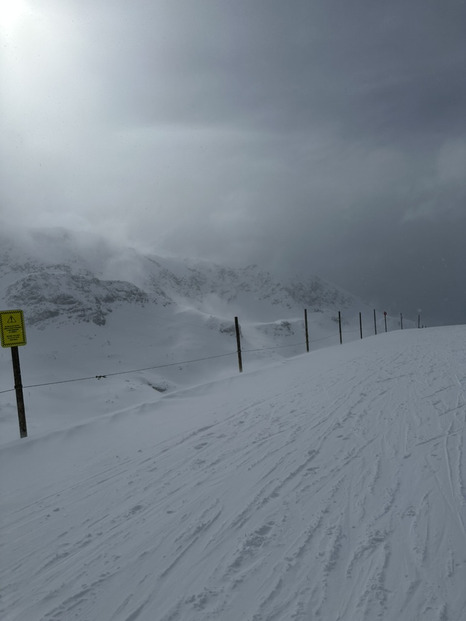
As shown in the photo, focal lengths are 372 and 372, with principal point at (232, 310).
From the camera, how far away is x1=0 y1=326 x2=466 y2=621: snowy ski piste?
2377mm

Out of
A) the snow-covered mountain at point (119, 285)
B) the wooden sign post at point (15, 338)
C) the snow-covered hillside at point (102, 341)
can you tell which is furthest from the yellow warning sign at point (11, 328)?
the snow-covered mountain at point (119, 285)

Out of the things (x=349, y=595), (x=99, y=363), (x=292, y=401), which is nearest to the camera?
(x=349, y=595)

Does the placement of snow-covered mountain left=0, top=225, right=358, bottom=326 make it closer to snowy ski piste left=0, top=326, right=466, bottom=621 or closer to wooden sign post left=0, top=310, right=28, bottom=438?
wooden sign post left=0, top=310, right=28, bottom=438

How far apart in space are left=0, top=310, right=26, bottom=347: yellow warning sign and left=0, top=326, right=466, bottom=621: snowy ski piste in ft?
6.68

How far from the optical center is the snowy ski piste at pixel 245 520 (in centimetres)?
238

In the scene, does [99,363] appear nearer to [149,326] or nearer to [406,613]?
[149,326]

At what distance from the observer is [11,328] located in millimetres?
7535

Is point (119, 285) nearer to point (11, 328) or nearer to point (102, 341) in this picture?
point (102, 341)

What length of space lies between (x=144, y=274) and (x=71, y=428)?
13668 cm

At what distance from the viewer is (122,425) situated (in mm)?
7316

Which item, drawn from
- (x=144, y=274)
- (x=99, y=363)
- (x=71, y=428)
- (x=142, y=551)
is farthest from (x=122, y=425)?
(x=144, y=274)

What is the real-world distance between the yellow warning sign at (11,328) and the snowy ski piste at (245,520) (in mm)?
2035

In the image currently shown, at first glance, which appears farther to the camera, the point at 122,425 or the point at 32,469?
the point at 122,425

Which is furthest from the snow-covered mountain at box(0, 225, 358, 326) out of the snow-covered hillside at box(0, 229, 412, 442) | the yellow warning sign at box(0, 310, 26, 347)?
the yellow warning sign at box(0, 310, 26, 347)
